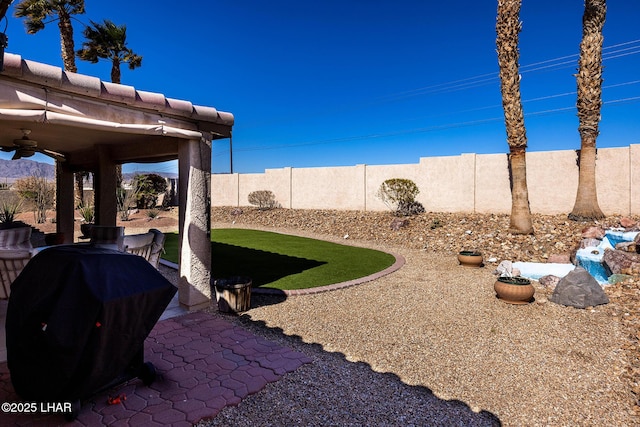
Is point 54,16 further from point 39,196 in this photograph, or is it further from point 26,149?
point 26,149

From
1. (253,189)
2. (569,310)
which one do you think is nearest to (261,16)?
(253,189)

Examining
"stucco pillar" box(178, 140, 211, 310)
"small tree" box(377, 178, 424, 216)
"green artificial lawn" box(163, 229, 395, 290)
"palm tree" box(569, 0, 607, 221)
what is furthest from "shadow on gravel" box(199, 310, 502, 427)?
"small tree" box(377, 178, 424, 216)

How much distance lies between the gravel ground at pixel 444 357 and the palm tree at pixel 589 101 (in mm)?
6652

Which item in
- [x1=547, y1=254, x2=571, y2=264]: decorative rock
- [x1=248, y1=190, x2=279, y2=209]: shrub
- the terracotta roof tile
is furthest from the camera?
[x1=248, y1=190, x2=279, y2=209]: shrub

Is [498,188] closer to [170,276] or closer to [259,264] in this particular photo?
[259,264]

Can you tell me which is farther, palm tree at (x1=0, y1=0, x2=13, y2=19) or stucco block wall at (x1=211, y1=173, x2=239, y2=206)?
stucco block wall at (x1=211, y1=173, x2=239, y2=206)

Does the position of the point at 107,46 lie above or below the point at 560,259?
above

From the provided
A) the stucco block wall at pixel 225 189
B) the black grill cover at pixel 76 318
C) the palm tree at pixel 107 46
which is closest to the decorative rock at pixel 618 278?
the black grill cover at pixel 76 318

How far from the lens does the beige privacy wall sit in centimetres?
1246

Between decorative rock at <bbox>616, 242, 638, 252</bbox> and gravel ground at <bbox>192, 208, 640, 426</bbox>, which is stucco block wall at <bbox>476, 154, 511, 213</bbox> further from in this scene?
gravel ground at <bbox>192, 208, 640, 426</bbox>

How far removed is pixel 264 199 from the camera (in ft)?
71.6

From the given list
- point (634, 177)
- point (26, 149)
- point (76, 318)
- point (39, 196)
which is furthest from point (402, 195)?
point (39, 196)

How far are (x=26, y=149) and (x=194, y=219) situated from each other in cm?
396

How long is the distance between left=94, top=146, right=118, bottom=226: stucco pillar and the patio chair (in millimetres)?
4021
